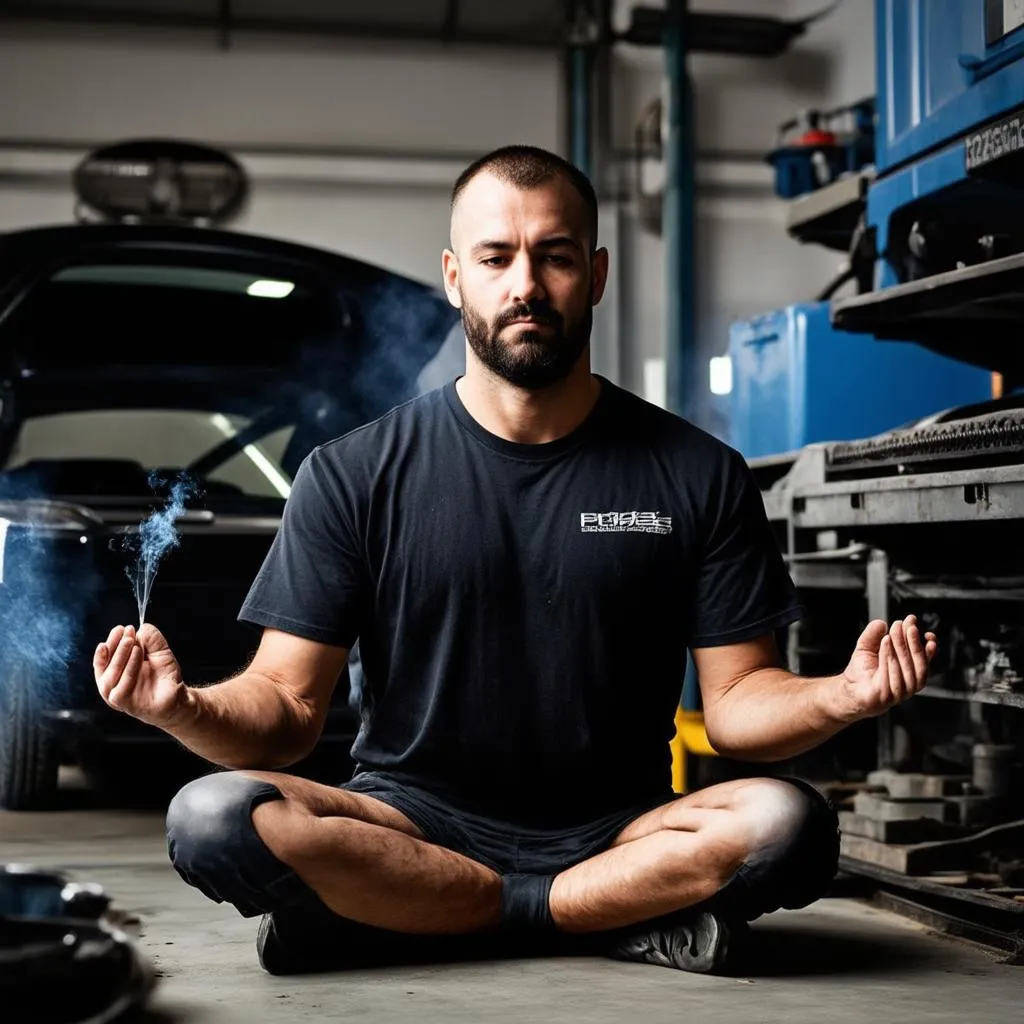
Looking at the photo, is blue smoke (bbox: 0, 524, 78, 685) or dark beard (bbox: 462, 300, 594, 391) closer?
dark beard (bbox: 462, 300, 594, 391)

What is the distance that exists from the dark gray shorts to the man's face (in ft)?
2.05

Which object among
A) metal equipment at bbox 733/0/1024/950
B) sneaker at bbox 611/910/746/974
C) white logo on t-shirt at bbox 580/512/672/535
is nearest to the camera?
A: sneaker at bbox 611/910/746/974

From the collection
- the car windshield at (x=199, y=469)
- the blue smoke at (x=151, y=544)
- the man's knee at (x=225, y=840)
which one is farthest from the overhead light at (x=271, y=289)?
the man's knee at (x=225, y=840)

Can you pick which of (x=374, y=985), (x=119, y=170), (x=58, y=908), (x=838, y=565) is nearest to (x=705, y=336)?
(x=119, y=170)

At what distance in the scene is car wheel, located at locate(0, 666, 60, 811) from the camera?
3451mm

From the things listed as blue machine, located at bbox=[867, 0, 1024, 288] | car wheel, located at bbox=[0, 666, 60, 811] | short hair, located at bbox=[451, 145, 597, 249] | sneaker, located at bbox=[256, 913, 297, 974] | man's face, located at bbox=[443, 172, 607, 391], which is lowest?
sneaker, located at bbox=[256, 913, 297, 974]

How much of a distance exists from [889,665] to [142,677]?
0.91 m

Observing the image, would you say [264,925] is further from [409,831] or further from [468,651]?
[468,651]

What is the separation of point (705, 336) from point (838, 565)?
394 centimetres

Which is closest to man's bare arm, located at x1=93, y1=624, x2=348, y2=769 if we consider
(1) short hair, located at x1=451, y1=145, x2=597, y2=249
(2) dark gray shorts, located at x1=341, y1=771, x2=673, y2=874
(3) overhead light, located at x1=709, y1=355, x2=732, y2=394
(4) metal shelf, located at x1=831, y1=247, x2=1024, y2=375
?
(2) dark gray shorts, located at x1=341, y1=771, x2=673, y2=874

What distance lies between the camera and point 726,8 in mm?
7184

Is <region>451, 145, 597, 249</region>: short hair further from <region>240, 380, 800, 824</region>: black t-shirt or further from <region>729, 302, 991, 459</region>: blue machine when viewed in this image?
<region>729, 302, 991, 459</region>: blue machine

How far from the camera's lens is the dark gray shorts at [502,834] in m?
2.14

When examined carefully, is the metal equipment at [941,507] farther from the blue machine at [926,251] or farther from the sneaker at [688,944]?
the sneaker at [688,944]
